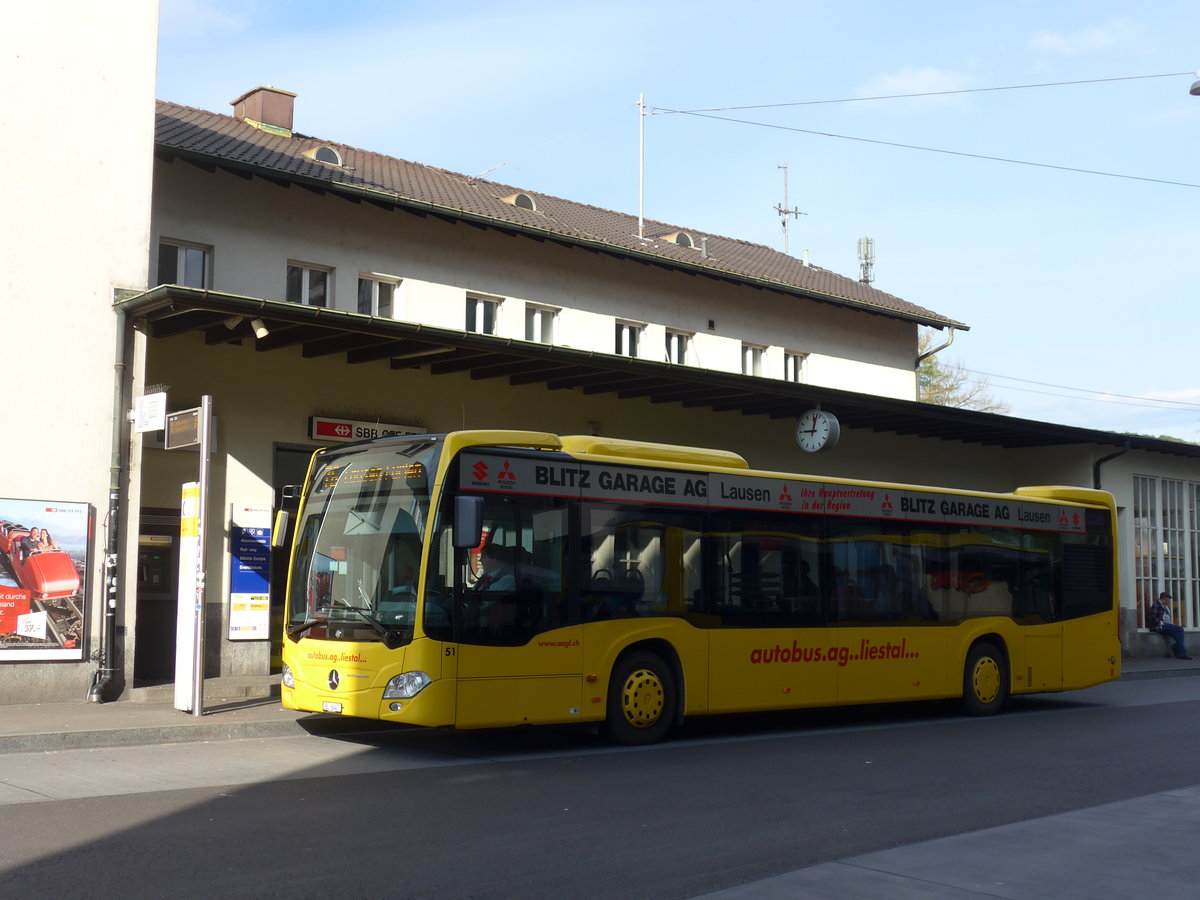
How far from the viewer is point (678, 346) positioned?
25797 mm

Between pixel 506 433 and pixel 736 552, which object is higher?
pixel 506 433

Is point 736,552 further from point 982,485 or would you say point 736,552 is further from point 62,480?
point 982,485

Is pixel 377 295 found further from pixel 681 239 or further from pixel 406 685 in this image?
pixel 406 685

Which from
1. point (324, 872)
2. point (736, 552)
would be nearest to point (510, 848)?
point (324, 872)

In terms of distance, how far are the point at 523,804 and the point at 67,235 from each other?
30.5 feet

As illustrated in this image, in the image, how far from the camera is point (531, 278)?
75.2 feet

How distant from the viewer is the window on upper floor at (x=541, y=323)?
23156mm

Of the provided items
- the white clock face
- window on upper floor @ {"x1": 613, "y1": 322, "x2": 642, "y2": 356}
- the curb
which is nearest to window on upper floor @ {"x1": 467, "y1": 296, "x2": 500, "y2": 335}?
window on upper floor @ {"x1": 613, "y1": 322, "x2": 642, "y2": 356}

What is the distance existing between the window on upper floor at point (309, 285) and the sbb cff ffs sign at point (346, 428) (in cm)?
315

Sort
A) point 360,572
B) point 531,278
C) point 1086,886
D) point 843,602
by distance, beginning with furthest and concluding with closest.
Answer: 1. point 531,278
2. point 843,602
3. point 360,572
4. point 1086,886

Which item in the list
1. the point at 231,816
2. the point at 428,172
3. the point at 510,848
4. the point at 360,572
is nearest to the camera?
the point at 510,848

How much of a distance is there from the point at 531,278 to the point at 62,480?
1064 cm

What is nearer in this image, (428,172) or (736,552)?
(736,552)

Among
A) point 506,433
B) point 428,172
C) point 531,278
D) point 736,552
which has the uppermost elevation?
point 428,172
